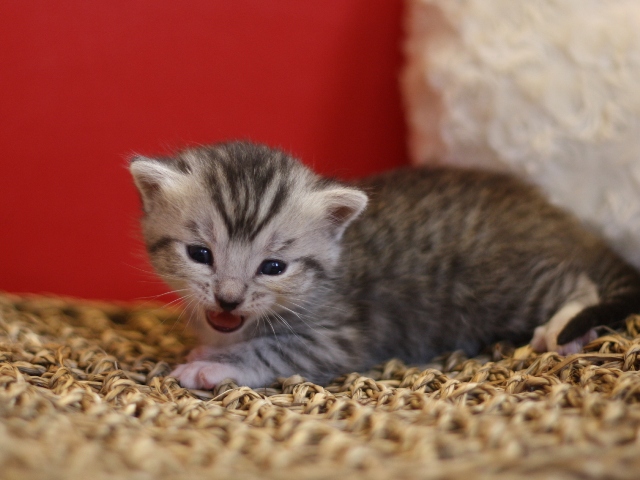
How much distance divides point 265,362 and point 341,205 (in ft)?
1.73

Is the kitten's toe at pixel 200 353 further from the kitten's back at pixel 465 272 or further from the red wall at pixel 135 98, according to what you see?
the red wall at pixel 135 98

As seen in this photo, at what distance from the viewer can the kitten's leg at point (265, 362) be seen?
5.96ft

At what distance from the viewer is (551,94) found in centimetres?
230

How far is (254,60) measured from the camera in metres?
2.74

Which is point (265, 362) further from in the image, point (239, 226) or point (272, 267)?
point (239, 226)

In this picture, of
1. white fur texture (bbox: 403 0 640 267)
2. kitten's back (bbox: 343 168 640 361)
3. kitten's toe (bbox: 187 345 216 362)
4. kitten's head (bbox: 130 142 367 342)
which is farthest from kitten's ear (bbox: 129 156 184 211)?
white fur texture (bbox: 403 0 640 267)

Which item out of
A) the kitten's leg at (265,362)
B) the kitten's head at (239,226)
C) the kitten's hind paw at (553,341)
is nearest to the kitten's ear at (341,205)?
the kitten's head at (239,226)

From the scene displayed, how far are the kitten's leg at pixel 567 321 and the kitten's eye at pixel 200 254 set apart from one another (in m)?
1.04

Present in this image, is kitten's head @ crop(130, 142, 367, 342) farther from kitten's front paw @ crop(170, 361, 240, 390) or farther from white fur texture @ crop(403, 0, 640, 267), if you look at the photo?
white fur texture @ crop(403, 0, 640, 267)

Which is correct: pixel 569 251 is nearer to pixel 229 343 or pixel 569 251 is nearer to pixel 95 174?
pixel 229 343

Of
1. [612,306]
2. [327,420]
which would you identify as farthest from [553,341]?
[327,420]

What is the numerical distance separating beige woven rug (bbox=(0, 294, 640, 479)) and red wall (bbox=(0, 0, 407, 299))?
0.82m

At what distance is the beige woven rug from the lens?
1.05m

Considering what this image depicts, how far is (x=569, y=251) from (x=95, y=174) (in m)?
1.93
